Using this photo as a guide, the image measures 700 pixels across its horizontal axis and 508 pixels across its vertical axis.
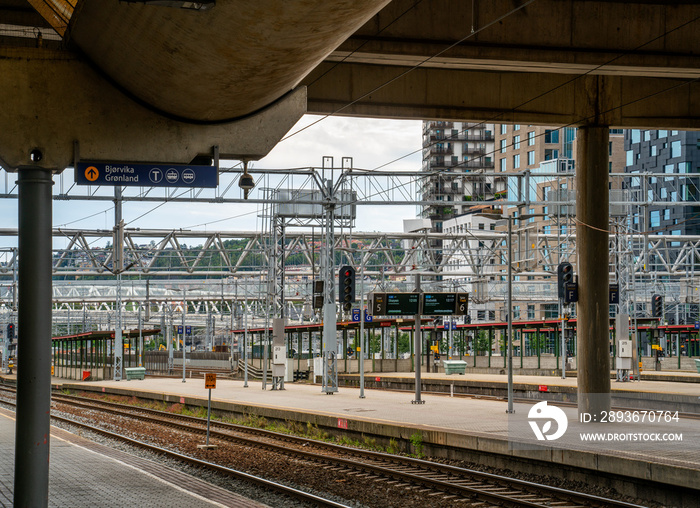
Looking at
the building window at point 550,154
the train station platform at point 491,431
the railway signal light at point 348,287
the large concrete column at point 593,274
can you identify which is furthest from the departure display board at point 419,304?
the building window at point 550,154

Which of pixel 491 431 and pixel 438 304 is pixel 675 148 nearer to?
pixel 438 304

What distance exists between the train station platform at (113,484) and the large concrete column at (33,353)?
2320 millimetres

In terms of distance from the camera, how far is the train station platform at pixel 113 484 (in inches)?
468

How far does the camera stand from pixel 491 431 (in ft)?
58.6

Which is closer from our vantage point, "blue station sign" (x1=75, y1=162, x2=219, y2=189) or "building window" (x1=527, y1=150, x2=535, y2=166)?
"blue station sign" (x1=75, y1=162, x2=219, y2=189)

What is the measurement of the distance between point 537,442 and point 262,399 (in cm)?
1450

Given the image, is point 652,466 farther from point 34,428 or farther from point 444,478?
point 34,428

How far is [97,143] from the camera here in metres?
10.1

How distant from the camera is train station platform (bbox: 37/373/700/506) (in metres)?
13.4

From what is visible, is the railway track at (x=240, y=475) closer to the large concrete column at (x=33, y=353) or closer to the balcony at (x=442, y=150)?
the large concrete column at (x=33, y=353)

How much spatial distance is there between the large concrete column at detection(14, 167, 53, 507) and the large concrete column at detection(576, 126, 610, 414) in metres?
12.8

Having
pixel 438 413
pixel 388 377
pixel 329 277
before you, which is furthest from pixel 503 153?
pixel 438 413

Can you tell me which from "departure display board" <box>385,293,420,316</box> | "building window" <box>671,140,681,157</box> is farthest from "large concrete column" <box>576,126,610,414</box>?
"building window" <box>671,140,681,157</box>

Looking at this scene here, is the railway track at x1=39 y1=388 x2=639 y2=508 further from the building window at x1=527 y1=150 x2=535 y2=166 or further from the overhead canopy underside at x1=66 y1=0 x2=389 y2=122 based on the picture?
the building window at x1=527 y1=150 x2=535 y2=166
